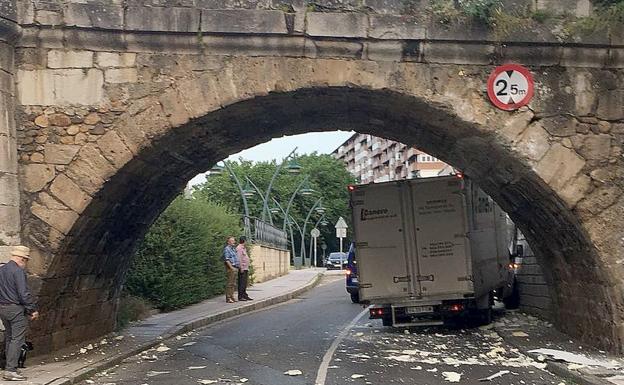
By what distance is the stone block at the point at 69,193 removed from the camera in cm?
938

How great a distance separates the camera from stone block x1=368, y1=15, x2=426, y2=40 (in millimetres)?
9414

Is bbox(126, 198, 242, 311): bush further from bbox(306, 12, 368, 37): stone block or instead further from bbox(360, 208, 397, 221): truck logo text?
bbox(306, 12, 368, 37): stone block

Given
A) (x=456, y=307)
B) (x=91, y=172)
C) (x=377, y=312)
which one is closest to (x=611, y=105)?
(x=456, y=307)

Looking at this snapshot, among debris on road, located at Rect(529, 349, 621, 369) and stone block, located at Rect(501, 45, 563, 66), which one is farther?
stone block, located at Rect(501, 45, 563, 66)

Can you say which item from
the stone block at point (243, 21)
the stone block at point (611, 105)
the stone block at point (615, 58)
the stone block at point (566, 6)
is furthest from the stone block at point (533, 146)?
the stone block at point (243, 21)

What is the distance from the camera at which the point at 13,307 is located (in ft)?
27.7

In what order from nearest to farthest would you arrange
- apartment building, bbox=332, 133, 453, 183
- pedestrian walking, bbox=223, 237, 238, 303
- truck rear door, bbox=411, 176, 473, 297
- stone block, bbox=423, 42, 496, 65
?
stone block, bbox=423, 42, 496, 65 < truck rear door, bbox=411, 176, 473, 297 < pedestrian walking, bbox=223, 237, 238, 303 < apartment building, bbox=332, 133, 453, 183

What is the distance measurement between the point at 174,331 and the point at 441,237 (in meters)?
5.06

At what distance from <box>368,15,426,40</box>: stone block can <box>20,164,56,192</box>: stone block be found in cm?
447

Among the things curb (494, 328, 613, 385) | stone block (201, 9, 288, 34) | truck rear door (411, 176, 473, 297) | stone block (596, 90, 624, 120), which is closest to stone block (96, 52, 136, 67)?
A: stone block (201, 9, 288, 34)

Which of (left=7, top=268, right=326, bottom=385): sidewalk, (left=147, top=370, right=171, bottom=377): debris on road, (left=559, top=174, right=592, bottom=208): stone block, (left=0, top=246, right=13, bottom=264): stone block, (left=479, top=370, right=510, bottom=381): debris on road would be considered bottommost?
(left=479, top=370, right=510, bottom=381): debris on road

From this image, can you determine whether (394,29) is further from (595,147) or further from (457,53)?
(595,147)

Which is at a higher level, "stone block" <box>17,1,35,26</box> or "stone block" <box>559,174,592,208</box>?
"stone block" <box>17,1,35,26</box>

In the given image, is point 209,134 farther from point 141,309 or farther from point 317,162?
point 317,162
